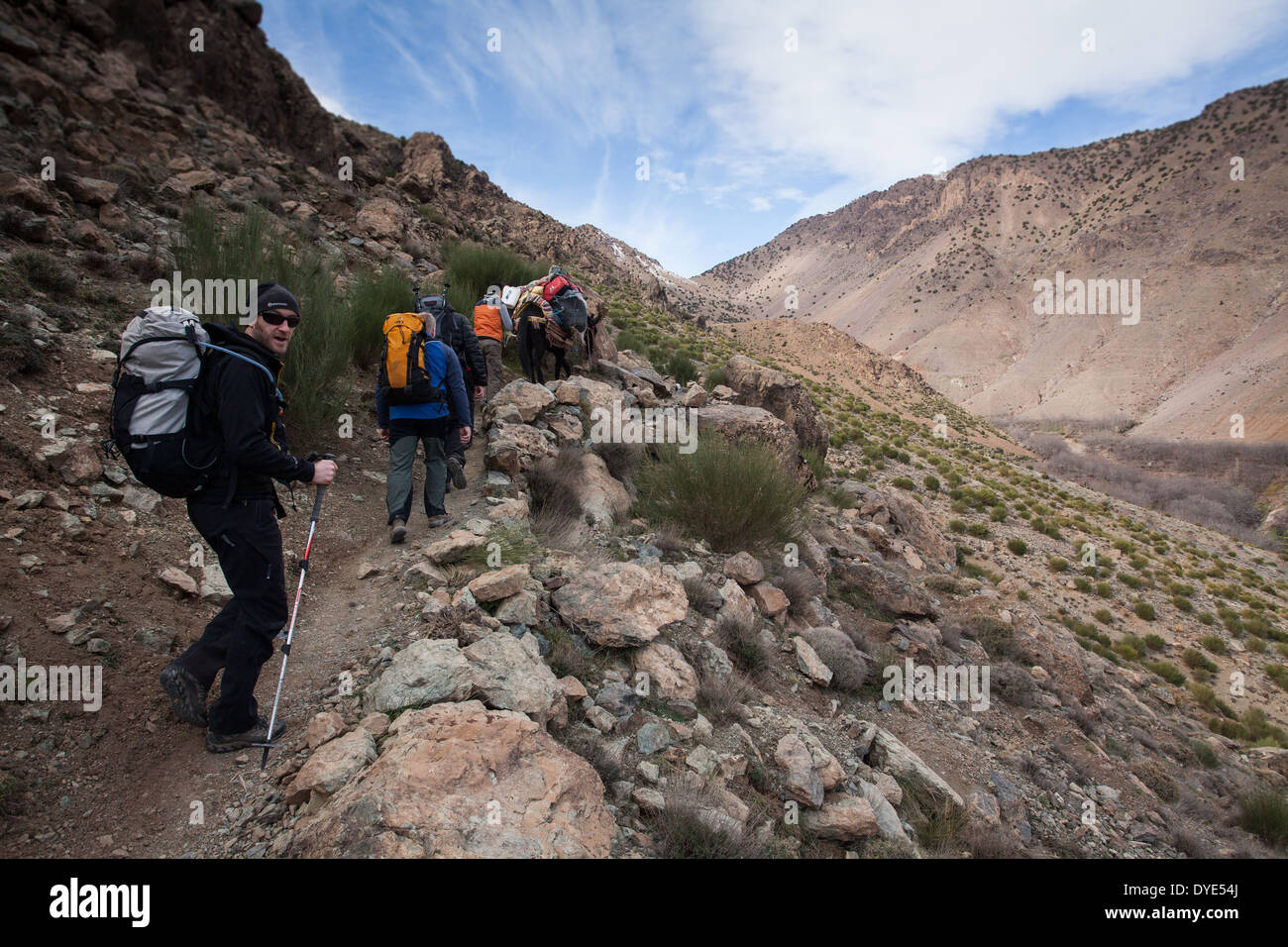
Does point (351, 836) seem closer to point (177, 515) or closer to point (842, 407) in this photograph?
point (177, 515)

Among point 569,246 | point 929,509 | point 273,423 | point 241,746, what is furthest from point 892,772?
point 569,246

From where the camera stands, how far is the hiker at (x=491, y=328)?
7254 mm

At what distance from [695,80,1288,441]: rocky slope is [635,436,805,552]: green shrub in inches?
1787

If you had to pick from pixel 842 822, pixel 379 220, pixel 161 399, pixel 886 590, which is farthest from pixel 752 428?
pixel 379 220

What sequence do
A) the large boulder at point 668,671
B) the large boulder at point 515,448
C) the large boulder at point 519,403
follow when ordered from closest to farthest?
the large boulder at point 668,671
the large boulder at point 515,448
the large boulder at point 519,403

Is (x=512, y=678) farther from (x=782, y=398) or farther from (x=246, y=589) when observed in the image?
(x=782, y=398)

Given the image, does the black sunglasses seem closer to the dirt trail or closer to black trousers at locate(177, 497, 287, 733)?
black trousers at locate(177, 497, 287, 733)

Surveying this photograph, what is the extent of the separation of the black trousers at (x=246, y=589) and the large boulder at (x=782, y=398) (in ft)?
30.2

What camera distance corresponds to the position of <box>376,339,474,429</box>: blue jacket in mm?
4641

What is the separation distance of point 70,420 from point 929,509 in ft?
52.7

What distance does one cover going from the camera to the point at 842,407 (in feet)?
76.5

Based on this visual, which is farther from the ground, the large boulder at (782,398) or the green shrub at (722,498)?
the large boulder at (782,398)

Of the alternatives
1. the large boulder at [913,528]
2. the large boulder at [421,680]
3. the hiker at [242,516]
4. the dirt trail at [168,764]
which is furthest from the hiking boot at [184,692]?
the large boulder at [913,528]

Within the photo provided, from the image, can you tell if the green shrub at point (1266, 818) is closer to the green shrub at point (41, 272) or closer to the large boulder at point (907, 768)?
the large boulder at point (907, 768)
